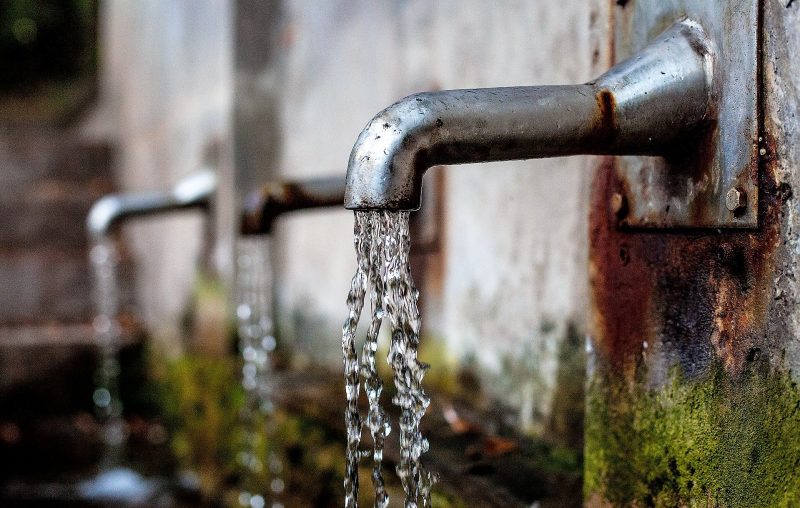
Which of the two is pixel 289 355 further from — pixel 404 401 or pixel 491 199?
pixel 404 401

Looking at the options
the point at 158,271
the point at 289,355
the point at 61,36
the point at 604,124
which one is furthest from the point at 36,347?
the point at 61,36

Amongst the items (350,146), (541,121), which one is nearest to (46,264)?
(350,146)

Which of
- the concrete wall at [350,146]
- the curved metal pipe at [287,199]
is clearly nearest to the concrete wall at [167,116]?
the concrete wall at [350,146]

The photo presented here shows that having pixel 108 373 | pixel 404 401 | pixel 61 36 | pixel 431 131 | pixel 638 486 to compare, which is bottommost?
pixel 108 373

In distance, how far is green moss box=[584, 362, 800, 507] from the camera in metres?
1.17

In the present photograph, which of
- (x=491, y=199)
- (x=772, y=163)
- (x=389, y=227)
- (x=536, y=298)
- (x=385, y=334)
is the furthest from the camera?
(x=385, y=334)

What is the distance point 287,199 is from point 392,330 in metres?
1.28

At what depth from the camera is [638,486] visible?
1.48 metres

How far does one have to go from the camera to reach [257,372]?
12.1 ft

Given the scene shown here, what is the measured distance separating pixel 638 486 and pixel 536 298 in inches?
34.8

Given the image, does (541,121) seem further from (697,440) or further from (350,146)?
(350,146)

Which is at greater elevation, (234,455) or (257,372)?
(257,372)

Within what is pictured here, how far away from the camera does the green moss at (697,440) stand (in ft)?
3.85

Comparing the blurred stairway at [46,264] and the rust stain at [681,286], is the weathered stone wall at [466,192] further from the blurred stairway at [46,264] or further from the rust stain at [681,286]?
the blurred stairway at [46,264]
